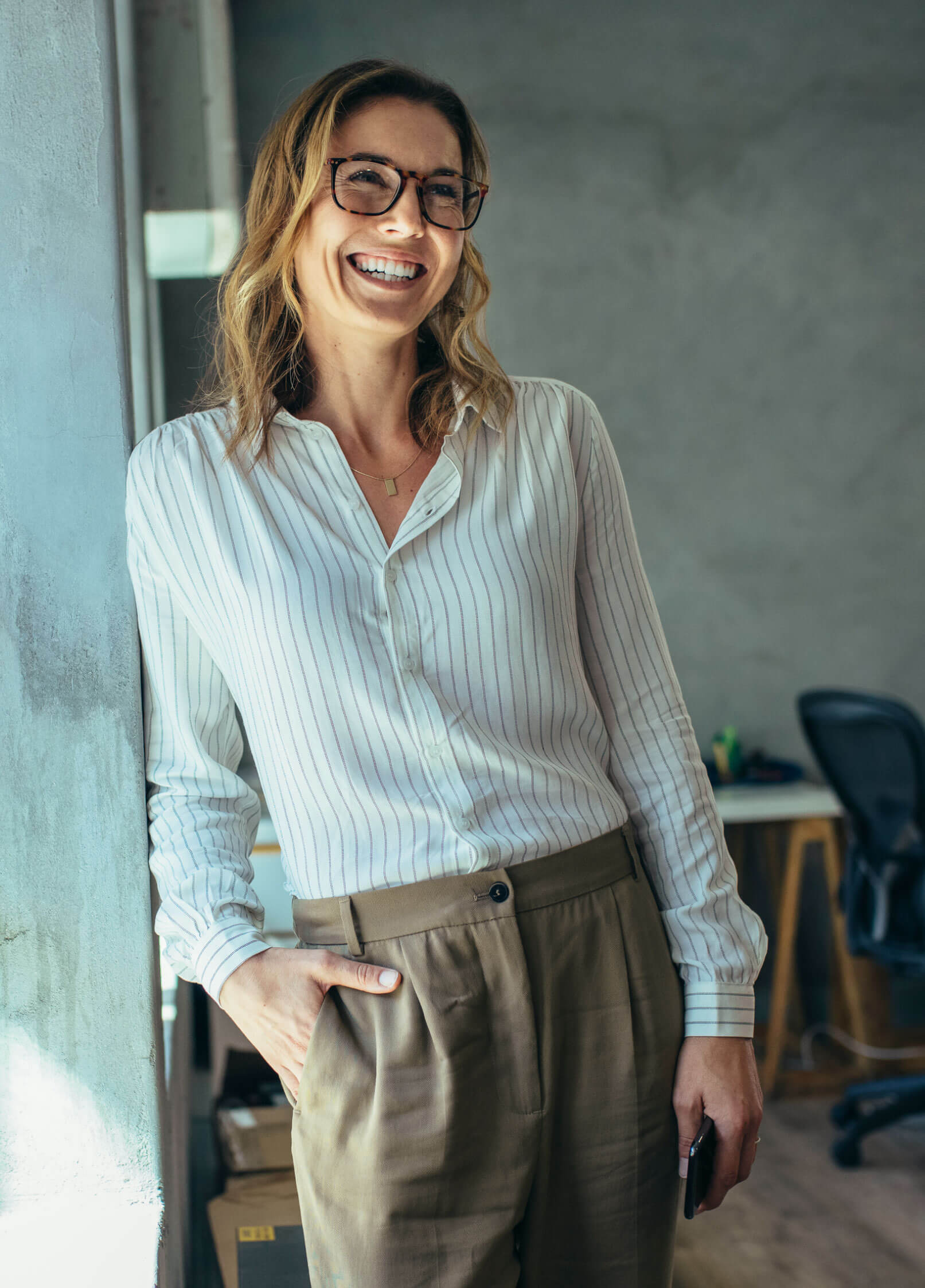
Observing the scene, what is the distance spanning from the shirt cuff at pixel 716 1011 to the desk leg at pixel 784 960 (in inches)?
101

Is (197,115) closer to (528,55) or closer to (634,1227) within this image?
(528,55)

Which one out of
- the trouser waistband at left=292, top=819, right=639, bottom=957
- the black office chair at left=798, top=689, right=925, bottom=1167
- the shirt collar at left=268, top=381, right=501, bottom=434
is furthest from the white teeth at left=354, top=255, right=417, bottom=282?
the black office chair at left=798, top=689, right=925, bottom=1167

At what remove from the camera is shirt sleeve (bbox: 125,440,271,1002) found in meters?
1.04

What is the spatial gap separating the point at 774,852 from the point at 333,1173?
126 inches

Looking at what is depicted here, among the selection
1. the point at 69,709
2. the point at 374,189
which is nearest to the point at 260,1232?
the point at 69,709

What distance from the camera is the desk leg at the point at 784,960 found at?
3477 mm

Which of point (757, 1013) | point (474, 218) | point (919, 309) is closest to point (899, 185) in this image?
point (919, 309)

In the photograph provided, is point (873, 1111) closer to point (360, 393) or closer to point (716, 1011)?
point (716, 1011)

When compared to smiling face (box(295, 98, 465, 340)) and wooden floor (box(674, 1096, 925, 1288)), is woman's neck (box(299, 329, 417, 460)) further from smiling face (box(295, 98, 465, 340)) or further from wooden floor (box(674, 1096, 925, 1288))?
wooden floor (box(674, 1096, 925, 1288))

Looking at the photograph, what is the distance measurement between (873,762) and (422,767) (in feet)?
7.93

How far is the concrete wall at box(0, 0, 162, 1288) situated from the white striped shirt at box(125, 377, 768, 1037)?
0.22 ft

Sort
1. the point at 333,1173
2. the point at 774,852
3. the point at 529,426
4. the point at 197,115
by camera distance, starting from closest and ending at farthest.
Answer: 1. the point at 333,1173
2. the point at 529,426
3. the point at 197,115
4. the point at 774,852

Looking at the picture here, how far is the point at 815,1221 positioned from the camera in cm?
269

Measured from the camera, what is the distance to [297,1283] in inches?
56.2
